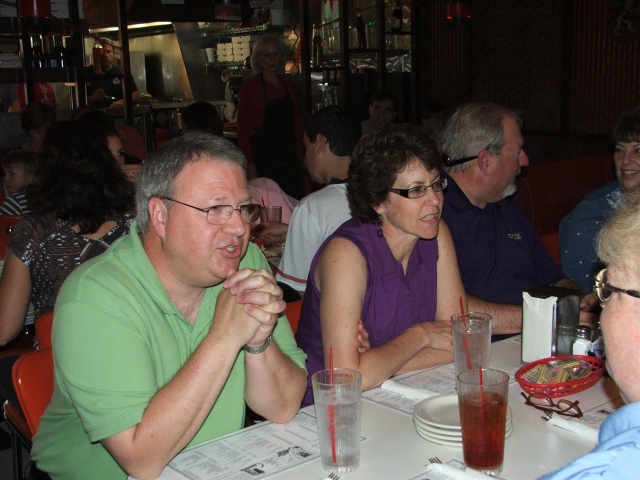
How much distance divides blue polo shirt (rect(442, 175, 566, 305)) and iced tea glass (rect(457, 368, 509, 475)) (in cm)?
154

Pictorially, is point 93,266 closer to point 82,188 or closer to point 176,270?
point 176,270

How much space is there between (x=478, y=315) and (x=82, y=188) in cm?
163

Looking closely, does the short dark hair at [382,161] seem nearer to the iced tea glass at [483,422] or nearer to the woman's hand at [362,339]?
the woman's hand at [362,339]

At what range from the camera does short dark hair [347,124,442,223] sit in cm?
229

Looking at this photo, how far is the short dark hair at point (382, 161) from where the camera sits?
2.29 metres

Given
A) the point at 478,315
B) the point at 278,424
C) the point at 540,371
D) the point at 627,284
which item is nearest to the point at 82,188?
the point at 278,424

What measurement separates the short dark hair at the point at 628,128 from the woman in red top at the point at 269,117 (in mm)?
3214

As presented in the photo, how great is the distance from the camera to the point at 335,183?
338 centimetres

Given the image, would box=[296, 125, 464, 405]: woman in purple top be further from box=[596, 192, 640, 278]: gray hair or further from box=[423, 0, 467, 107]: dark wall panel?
box=[423, 0, 467, 107]: dark wall panel

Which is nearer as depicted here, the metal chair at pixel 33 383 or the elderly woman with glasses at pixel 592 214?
the metal chair at pixel 33 383

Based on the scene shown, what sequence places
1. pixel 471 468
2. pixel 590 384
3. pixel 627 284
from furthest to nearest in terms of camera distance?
pixel 590 384, pixel 471 468, pixel 627 284

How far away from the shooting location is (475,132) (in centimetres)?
303

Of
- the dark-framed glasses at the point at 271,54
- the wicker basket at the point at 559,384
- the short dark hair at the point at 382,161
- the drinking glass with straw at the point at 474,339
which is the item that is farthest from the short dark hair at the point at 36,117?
the wicker basket at the point at 559,384

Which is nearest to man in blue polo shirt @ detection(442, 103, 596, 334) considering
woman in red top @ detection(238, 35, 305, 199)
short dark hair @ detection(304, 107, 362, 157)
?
short dark hair @ detection(304, 107, 362, 157)
